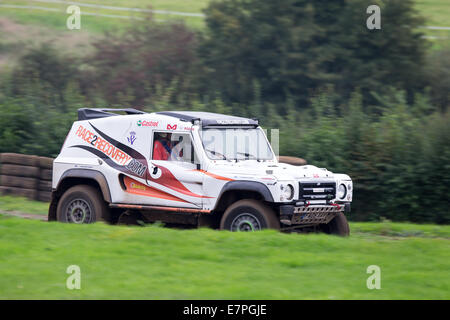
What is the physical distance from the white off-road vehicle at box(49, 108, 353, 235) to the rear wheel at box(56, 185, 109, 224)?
0.02 meters

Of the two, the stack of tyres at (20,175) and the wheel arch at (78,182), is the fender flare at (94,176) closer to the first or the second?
the wheel arch at (78,182)

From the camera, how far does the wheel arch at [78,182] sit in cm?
1341

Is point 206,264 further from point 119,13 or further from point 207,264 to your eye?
point 119,13

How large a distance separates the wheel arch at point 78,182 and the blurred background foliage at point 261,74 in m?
7.56

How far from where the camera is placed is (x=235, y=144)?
43.2 ft

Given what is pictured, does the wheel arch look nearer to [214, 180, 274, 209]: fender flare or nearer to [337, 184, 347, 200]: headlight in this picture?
[214, 180, 274, 209]: fender flare

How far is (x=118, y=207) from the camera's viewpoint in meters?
13.4

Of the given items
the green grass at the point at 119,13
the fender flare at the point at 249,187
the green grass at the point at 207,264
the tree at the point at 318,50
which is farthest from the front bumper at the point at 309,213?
the green grass at the point at 119,13

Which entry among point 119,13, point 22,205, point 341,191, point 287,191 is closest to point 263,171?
point 287,191

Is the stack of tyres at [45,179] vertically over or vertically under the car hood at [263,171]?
under

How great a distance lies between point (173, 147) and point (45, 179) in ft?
23.5
